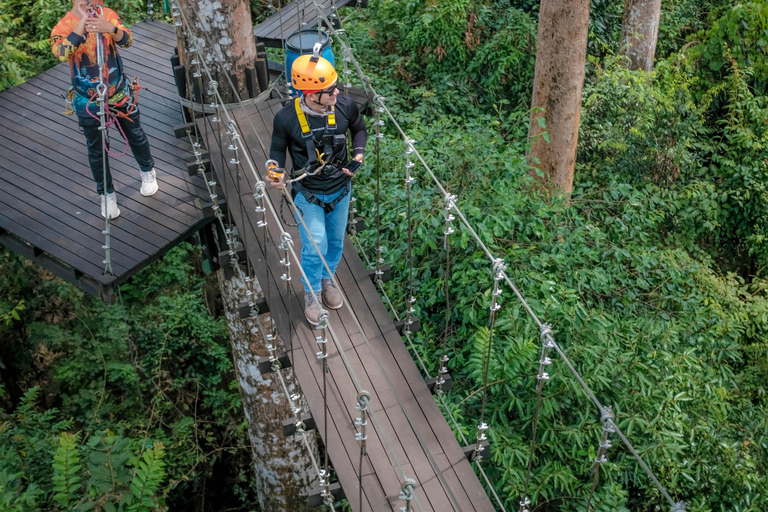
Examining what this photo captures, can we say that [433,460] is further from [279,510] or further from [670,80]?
[670,80]

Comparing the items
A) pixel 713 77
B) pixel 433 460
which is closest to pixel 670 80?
pixel 713 77

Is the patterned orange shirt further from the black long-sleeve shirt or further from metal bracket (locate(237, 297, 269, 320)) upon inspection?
metal bracket (locate(237, 297, 269, 320))

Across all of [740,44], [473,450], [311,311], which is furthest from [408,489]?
[740,44]

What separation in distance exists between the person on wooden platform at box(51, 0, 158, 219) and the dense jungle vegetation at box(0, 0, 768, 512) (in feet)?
6.30

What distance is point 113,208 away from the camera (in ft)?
16.7

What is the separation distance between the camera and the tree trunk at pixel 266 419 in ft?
17.5

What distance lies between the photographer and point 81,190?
5.47 meters

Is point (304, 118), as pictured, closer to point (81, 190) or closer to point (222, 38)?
point (222, 38)

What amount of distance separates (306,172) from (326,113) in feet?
1.06

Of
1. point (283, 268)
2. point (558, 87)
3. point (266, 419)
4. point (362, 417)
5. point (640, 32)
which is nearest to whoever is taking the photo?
point (362, 417)

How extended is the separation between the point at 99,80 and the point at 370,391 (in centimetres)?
273

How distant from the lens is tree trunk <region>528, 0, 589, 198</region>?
675cm

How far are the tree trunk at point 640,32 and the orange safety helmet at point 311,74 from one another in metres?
6.68

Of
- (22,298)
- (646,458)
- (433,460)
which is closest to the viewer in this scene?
(433,460)
